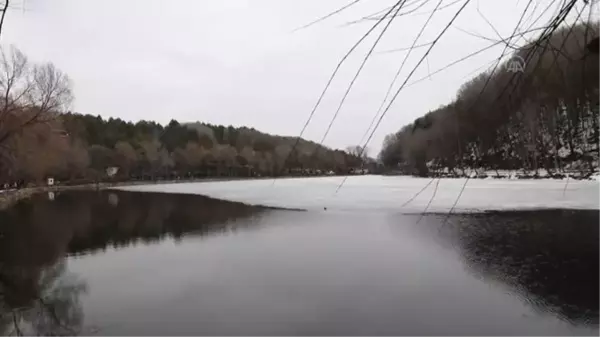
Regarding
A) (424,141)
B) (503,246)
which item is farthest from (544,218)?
(424,141)

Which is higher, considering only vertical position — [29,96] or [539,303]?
[29,96]

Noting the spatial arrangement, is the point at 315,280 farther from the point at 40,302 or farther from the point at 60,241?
the point at 60,241

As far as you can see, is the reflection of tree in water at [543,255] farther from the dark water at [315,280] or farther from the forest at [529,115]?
the forest at [529,115]

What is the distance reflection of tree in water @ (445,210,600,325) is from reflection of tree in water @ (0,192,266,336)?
722 cm

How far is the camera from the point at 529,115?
1.37m

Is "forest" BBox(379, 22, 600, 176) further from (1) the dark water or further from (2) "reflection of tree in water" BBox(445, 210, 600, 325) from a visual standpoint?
(2) "reflection of tree in water" BBox(445, 210, 600, 325)

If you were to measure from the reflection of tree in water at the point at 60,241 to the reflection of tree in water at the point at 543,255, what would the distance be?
23.7ft

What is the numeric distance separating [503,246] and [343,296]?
18.7 ft

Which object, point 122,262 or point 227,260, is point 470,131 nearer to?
point 227,260

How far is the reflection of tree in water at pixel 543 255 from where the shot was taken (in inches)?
295

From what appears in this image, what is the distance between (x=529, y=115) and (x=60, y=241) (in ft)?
52.4

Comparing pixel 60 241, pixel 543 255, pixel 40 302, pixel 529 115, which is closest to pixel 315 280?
pixel 40 302

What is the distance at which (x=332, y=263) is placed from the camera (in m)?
10.2

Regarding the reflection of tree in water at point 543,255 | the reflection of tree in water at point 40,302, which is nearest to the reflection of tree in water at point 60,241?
the reflection of tree in water at point 40,302
